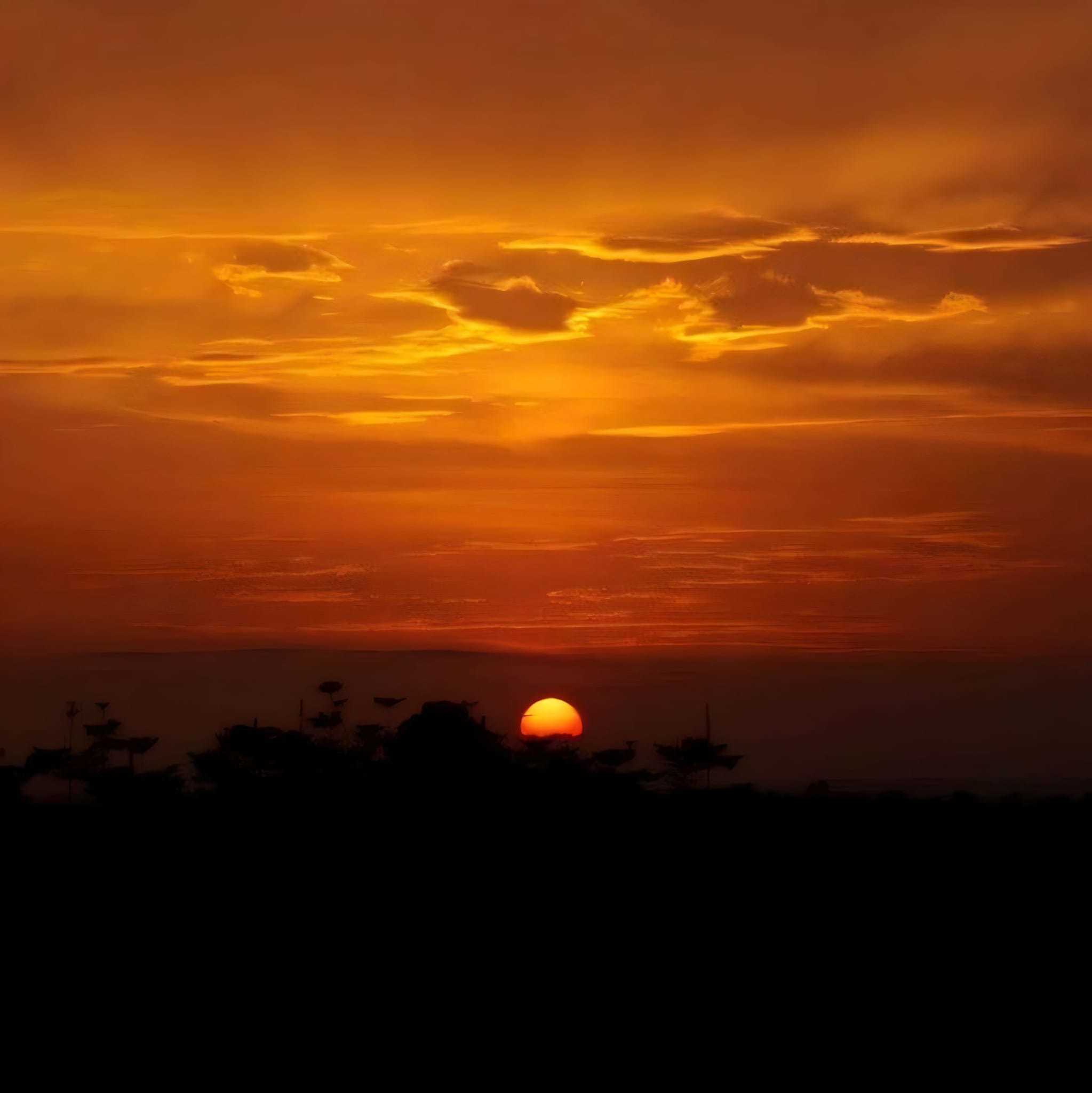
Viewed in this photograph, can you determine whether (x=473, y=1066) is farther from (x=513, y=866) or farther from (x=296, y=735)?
(x=296, y=735)

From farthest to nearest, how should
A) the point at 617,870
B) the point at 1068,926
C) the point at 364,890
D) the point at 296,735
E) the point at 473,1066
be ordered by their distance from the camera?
the point at 296,735 → the point at 617,870 → the point at 364,890 → the point at 1068,926 → the point at 473,1066

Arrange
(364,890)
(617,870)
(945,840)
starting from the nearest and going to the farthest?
(364,890), (617,870), (945,840)

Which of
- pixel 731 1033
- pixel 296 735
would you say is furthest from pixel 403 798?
pixel 731 1033

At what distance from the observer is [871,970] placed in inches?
929

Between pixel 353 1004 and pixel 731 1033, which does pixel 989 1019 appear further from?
pixel 353 1004

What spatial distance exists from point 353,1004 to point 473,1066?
3.29 meters

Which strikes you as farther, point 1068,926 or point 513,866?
point 513,866

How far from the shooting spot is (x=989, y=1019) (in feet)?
68.1

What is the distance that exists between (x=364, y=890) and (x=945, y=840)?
17.6m

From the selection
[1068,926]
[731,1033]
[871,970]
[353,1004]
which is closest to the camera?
[731,1033]

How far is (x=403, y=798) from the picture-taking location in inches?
2090

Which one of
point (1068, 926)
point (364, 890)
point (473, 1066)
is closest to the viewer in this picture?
point (473, 1066)

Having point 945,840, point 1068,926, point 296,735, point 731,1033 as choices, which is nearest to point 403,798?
point 945,840

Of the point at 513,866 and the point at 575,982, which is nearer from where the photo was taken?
the point at 575,982
